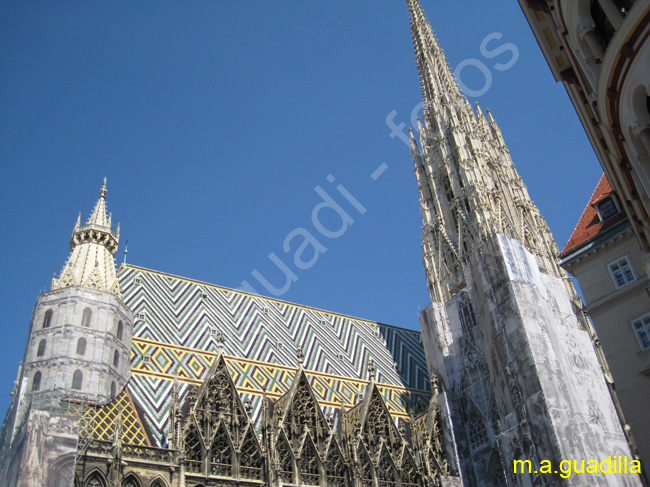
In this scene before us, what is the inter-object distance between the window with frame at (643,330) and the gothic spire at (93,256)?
18.2m

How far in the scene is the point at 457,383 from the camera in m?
26.5

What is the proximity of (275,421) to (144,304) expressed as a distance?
9057 mm

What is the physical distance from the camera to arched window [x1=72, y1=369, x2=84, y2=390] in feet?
68.3

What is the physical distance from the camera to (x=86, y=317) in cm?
2248

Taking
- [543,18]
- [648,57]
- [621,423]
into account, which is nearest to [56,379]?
[543,18]

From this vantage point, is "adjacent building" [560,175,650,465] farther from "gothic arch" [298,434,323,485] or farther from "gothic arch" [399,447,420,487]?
"gothic arch" [298,434,323,485]

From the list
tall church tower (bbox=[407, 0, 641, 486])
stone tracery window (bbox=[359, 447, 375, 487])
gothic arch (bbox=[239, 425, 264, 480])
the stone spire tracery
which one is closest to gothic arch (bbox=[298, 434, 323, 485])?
gothic arch (bbox=[239, 425, 264, 480])

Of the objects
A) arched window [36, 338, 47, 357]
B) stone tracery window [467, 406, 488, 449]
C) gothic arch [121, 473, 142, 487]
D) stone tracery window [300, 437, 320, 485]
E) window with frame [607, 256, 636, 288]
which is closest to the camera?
gothic arch [121, 473, 142, 487]

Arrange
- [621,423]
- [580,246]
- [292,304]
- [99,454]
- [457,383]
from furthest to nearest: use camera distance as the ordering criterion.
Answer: [292,304] < [457,383] < [621,423] < [580,246] < [99,454]

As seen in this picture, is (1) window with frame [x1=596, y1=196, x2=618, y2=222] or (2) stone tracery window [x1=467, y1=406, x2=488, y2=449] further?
(2) stone tracery window [x1=467, y1=406, x2=488, y2=449]

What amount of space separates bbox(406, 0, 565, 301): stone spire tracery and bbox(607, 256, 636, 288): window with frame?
6337mm

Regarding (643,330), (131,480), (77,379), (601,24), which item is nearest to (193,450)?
(131,480)

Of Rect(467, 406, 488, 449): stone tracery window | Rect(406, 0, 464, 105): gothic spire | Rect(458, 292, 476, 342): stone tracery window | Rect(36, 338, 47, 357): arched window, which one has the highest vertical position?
Rect(406, 0, 464, 105): gothic spire

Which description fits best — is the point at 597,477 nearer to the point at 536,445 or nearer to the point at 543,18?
the point at 536,445
